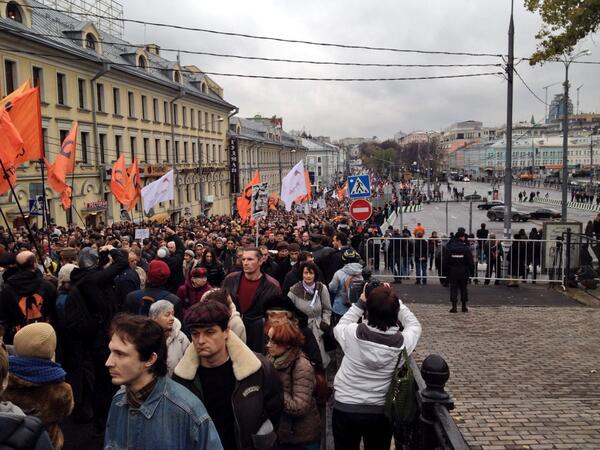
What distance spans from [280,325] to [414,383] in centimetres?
96

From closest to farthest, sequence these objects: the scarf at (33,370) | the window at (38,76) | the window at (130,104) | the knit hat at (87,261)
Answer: the scarf at (33,370) < the knit hat at (87,261) < the window at (38,76) < the window at (130,104)

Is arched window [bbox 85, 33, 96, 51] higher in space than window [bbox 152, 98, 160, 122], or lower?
higher

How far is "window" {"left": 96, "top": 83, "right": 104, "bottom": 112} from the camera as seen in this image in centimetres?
3356

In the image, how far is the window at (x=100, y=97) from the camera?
33.6 meters

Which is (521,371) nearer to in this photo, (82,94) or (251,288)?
(251,288)

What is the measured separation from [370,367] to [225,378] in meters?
1.09

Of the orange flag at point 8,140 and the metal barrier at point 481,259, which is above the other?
the orange flag at point 8,140

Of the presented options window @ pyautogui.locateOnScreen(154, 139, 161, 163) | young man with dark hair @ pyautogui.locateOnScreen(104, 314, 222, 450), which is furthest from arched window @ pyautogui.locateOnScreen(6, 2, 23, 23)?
young man with dark hair @ pyautogui.locateOnScreen(104, 314, 222, 450)

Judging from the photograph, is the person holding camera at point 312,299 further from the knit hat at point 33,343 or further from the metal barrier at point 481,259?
the metal barrier at point 481,259

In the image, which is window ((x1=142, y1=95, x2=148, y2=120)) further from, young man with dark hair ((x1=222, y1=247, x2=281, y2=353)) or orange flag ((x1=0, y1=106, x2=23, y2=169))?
young man with dark hair ((x1=222, y1=247, x2=281, y2=353))

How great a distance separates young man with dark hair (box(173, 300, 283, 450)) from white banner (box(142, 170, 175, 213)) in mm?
16251

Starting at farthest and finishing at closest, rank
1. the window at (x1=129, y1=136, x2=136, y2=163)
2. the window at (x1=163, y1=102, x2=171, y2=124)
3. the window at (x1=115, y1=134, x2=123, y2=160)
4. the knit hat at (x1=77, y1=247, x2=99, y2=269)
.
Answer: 1. the window at (x1=163, y1=102, x2=171, y2=124)
2. the window at (x1=129, y1=136, x2=136, y2=163)
3. the window at (x1=115, y1=134, x2=123, y2=160)
4. the knit hat at (x1=77, y1=247, x2=99, y2=269)

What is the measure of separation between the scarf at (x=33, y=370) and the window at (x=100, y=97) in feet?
108

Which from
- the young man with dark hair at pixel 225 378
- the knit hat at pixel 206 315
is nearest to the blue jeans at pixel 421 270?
the young man with dark hair at pixel 225 378
